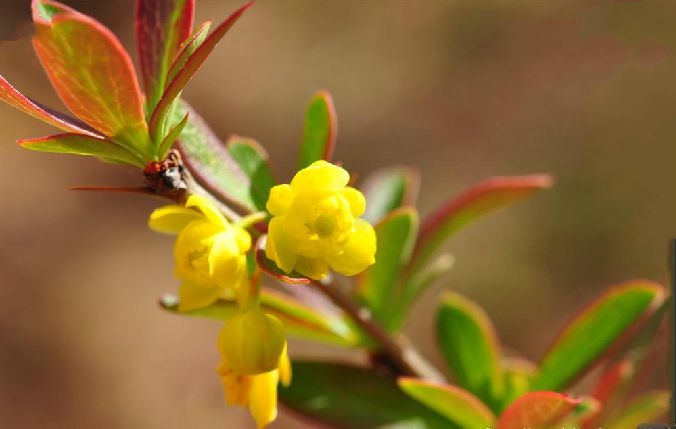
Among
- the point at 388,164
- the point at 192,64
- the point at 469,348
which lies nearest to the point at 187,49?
the point at 192,64

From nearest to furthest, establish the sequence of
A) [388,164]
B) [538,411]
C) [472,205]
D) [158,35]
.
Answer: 1. [158,35]
2. [538,411]
3. [472,205]
4. [388,164]

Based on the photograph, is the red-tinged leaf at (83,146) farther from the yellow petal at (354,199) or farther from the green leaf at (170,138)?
the yellow petal at (354,199)

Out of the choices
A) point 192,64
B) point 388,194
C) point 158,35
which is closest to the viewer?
point 192,64

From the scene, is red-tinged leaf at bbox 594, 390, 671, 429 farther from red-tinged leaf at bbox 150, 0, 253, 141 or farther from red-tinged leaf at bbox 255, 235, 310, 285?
red-tinged leaf at bbox 150, 0, 253, 141

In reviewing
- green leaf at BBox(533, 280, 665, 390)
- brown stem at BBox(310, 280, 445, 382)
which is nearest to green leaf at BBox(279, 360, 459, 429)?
brown stem at BBox(310, 280, 445, 382)

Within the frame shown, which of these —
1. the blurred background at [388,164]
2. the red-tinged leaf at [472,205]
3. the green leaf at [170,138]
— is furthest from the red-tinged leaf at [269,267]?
the blurred background at [388,164]

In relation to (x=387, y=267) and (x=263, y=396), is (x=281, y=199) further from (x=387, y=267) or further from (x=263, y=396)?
(x=387, y=267)

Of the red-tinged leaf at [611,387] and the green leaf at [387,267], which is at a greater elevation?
the green leaf at [387,267]
